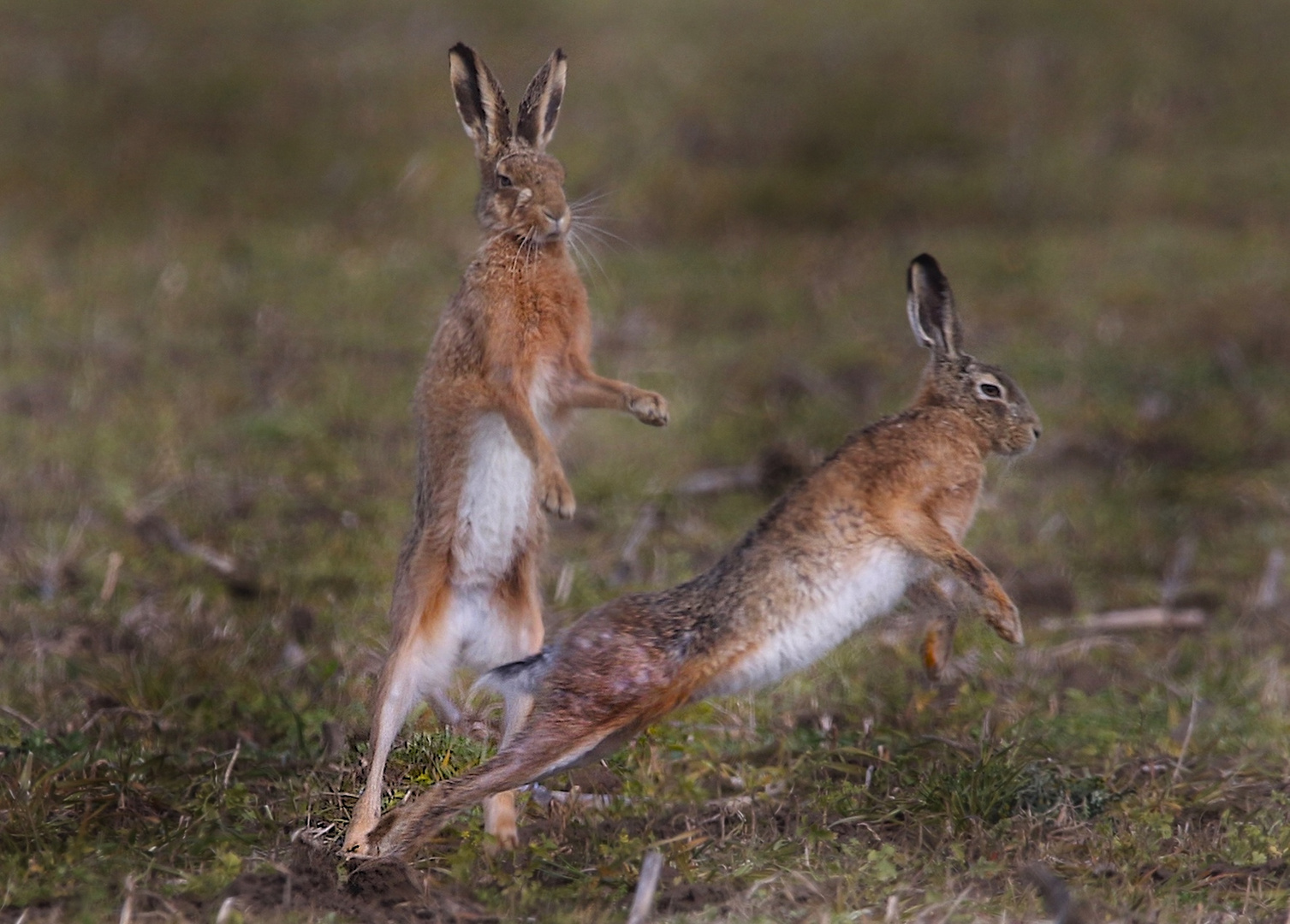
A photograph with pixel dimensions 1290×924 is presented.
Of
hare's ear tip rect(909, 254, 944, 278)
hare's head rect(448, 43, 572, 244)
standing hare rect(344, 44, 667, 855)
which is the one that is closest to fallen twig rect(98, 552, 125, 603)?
standing hare rect(344, 44, 667, 855)

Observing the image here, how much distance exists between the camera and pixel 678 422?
8.58m

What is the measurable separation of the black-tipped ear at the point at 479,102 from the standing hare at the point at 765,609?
130cm


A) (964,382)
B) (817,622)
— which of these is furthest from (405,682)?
(964,382)

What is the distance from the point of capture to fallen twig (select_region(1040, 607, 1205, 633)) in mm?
6324

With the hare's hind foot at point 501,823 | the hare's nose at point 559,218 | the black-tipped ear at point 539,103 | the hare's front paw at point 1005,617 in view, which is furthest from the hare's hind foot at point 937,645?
the black-tipped ear at point 539,103

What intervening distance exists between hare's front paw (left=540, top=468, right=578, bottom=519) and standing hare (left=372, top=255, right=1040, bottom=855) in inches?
11.1

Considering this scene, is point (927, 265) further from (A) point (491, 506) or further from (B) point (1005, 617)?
(A) point (491, 506)

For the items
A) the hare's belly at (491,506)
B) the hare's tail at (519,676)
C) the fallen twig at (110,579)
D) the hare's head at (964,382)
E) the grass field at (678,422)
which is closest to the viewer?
the hare's tail at (519,676)

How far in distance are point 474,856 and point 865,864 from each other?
981 millimetres

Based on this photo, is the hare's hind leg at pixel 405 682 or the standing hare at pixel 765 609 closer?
the standing hare at pixel 765 609

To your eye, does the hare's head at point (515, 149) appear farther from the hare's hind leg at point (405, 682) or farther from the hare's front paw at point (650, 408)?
the hare's hind leg at point (405, 682)

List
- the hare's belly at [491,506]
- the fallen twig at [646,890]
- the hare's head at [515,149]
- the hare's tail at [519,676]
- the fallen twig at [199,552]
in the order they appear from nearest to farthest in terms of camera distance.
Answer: the fallen twig at [646,890] < the hare's tail at [519,676] < the hare's belly at [491,506] < the hare's head at [515,149] < the fallen twig at [199,552]

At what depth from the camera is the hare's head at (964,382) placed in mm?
4945

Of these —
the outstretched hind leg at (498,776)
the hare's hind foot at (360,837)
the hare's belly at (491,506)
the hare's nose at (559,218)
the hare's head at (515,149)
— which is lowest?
the hare's hind foot at (360,837)
